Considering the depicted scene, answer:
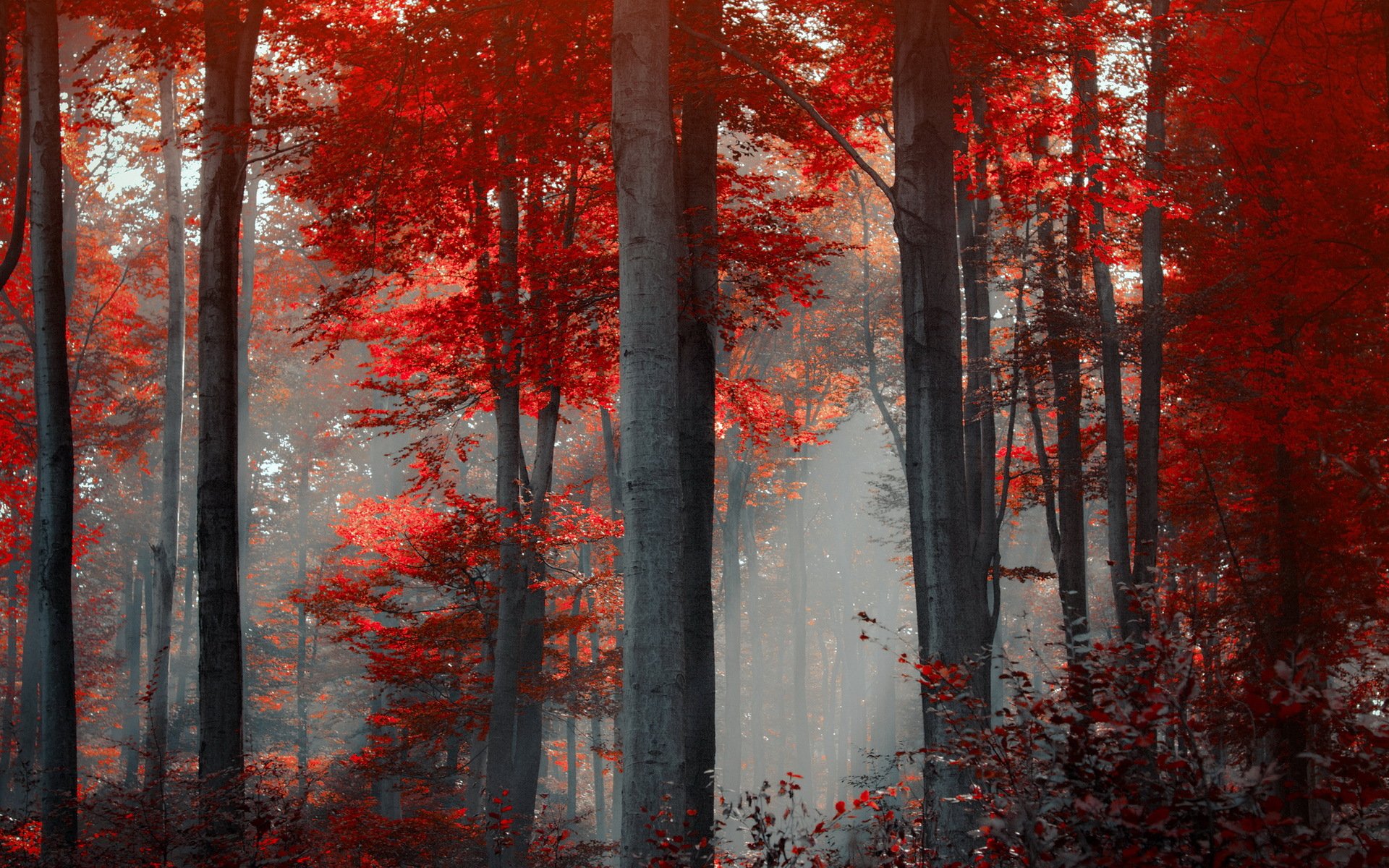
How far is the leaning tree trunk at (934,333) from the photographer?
6.16m

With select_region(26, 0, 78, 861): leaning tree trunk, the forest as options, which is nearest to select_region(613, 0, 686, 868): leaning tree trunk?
the forest

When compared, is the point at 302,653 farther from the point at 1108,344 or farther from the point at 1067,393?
the point at 1108,344

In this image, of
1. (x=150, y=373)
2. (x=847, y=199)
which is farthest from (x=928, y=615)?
(x=150, y=373)

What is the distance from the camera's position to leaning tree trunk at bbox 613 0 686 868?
191 inches

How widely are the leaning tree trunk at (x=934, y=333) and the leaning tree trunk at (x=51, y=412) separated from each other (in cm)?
656

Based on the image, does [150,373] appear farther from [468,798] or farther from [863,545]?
[863,545]

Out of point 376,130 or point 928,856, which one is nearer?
point 928,856

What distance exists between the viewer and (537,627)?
42.4 feet

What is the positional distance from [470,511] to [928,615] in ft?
23.7

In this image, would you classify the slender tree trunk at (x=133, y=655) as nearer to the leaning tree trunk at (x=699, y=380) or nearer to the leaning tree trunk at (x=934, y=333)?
the leaning tree trunk at (x=699, y=380)

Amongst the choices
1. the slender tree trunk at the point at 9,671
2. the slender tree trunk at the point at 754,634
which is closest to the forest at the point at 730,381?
the slender tree trunk at the point at 9,671

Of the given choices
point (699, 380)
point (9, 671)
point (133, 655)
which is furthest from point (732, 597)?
point (699, 380)

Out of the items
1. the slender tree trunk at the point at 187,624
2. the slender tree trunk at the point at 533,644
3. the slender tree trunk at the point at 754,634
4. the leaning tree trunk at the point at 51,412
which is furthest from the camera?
the slender tree trunk at the point at 754,634

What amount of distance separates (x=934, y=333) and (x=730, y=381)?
6369mm
